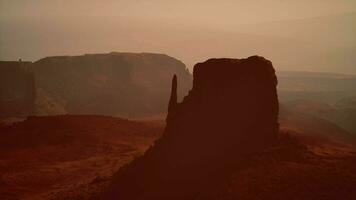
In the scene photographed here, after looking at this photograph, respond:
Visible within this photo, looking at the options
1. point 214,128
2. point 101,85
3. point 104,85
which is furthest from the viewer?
point 104,85

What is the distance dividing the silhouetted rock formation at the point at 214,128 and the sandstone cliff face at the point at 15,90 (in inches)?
2430

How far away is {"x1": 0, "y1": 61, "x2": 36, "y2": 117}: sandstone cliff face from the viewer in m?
85.4

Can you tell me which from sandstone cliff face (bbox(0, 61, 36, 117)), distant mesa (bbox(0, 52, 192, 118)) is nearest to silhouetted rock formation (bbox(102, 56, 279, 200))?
sandstone cliff face (bbox(0, 61, 36, 117))

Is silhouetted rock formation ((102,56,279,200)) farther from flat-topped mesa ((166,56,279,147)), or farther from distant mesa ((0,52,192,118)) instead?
distant mesa ((0,52,192,118))

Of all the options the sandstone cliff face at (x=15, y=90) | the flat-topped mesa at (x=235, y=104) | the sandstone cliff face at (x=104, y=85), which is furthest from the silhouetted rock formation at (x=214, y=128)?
the sandstone cliff face at (x=104, y=85)

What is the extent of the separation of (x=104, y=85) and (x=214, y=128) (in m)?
84.7

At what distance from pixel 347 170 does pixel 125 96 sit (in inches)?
3379

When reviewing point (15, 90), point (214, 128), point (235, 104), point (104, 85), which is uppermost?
point (235, 104)

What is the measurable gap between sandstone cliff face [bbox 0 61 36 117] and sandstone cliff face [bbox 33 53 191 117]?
342 centimetres

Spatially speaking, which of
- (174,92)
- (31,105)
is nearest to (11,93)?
(31,105)

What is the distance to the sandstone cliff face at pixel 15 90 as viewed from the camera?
280 feet

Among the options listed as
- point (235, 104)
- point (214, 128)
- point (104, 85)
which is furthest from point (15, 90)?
point (235, 104)

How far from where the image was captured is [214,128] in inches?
1073

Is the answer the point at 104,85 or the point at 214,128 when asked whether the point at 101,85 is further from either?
the point at 214,128
